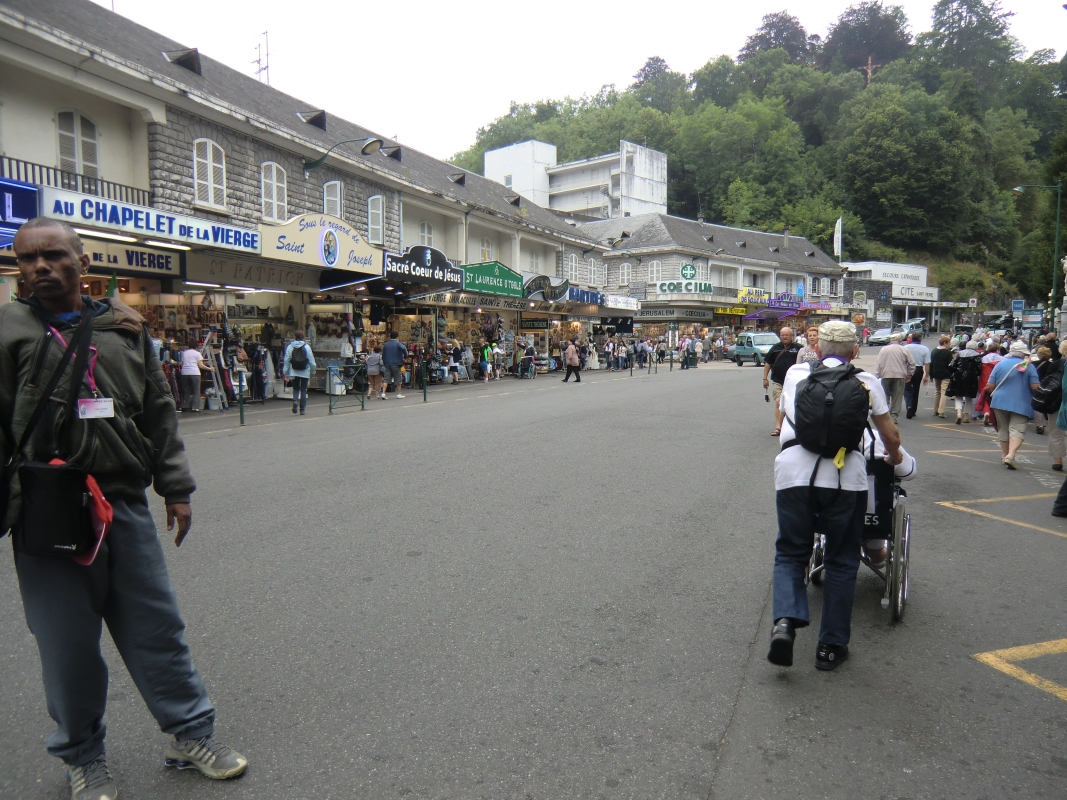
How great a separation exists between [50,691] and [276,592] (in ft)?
6.64

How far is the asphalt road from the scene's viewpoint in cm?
271

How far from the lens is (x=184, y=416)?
14484 mm

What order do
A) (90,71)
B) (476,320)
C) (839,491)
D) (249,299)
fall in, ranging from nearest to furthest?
(839,491) → (90,71) → (249,299) → (476,320)

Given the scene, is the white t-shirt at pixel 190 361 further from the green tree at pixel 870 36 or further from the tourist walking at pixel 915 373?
the green tree at pixel 870 36

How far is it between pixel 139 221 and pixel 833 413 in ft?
43.4

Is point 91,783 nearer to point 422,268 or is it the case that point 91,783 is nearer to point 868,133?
point 422,268

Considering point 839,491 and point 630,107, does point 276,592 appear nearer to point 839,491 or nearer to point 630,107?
point 839,491

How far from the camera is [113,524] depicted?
97.8 inches

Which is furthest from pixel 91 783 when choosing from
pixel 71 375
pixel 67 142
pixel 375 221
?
pixel 375 221

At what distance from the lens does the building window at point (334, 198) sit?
71.8 ft

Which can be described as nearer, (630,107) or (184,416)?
(184,416)

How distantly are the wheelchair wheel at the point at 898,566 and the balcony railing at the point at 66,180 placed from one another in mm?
14086

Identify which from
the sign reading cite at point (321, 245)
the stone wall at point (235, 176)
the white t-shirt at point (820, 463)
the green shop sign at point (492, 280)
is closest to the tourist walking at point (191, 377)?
the sign reading cite at point (321, 245)

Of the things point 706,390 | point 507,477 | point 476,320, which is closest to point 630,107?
point 476,320
